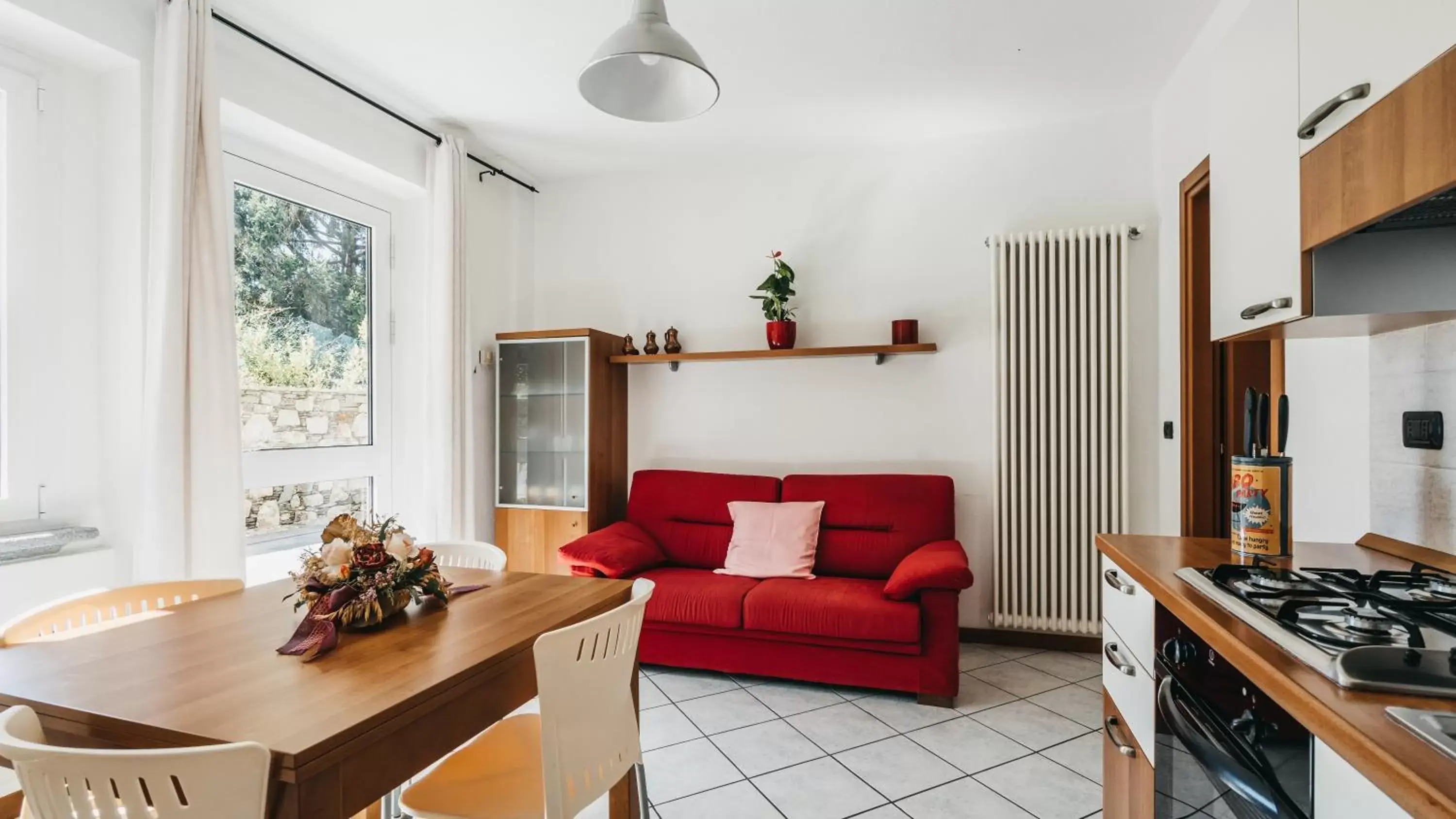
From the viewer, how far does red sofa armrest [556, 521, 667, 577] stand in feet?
10.8

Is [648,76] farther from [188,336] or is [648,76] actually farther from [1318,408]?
[1318,408]

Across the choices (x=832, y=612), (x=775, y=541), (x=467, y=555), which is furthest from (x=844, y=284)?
(x=467, y=555)

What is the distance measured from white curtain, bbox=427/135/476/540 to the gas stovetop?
321cm

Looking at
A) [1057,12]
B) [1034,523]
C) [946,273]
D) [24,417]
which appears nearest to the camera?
[24,417]

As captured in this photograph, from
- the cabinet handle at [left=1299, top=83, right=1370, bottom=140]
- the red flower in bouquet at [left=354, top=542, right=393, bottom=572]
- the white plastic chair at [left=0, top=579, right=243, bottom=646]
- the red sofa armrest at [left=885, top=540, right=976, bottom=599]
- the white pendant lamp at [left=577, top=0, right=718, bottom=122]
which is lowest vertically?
the red sofa armrest at [left=885, top=540, right=976, bottom=599]

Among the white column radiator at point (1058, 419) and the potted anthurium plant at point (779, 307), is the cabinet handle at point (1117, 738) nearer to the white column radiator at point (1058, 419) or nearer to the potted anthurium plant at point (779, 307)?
the white column radiator at point (1058, 419)

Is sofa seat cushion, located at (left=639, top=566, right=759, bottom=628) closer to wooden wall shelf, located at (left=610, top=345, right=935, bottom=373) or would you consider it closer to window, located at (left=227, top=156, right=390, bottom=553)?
wooden wall shelf, located at (left=610, top=345, right=935, bottom=373)

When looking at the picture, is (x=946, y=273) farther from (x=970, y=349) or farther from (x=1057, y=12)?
(x=1057, y=12)

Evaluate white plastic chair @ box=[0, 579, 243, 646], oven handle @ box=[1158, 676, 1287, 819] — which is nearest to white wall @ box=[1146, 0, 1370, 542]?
oven handle @ box=[1158, 676, 1287, 819]

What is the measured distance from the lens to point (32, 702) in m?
1.17

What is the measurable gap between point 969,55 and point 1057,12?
39 cm

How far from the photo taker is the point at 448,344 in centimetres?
362

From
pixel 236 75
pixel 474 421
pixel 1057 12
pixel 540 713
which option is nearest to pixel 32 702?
pixel 540 713

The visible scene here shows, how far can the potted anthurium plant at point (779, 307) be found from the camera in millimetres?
3846
